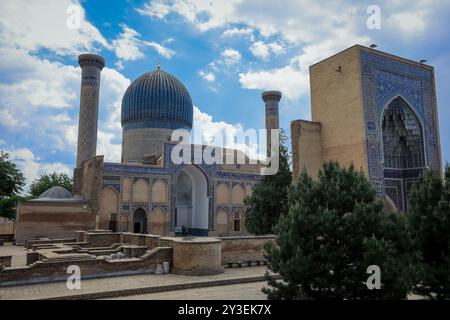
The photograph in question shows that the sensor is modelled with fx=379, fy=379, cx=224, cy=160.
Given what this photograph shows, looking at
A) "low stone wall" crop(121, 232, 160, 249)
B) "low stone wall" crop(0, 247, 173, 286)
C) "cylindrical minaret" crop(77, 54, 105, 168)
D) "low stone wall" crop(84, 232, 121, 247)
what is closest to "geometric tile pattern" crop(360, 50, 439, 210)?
"low stone wall" crop(121, 232, 160, 249)

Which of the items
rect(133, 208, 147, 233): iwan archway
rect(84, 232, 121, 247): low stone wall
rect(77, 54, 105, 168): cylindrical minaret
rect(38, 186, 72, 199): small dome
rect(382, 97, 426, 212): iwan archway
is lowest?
rect(84, 232, 121, 247): low stone wall

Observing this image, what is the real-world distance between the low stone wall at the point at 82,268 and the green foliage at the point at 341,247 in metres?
4.41

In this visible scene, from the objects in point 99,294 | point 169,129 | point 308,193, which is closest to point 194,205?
point 169,129

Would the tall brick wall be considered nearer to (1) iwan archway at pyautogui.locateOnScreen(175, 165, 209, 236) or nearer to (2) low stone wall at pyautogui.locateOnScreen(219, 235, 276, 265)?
(2) low stone wall at pyautogui.locateOnScreen(219, 235, 276, 265)

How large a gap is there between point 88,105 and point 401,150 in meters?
18.9

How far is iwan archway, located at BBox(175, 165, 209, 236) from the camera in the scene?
24.7m

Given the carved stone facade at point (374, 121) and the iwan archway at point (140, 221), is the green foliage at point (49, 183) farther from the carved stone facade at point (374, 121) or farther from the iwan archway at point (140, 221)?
the carved stone facade at point (374, 121)

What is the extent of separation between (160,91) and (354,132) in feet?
58.9

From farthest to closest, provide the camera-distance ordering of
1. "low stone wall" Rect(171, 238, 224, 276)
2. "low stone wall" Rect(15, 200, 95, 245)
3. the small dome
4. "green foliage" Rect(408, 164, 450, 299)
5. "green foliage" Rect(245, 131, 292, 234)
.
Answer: the small dome → "low stone wall" Rect(15, 200, 95, 245) → "green foliage" Rect(245, 131, 292, 234) → "low stone wall" Rect(171, 238, 224, 276) → "green foliage" Rect(408, 164, 450, 299)

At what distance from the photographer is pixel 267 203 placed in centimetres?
1270

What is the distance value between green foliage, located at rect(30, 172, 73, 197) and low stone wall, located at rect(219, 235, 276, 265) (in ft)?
81.5

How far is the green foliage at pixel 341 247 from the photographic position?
4.60m

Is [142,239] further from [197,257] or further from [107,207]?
[107,207]

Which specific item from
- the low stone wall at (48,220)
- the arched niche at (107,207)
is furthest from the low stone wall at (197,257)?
the arched niche at (107,207)
